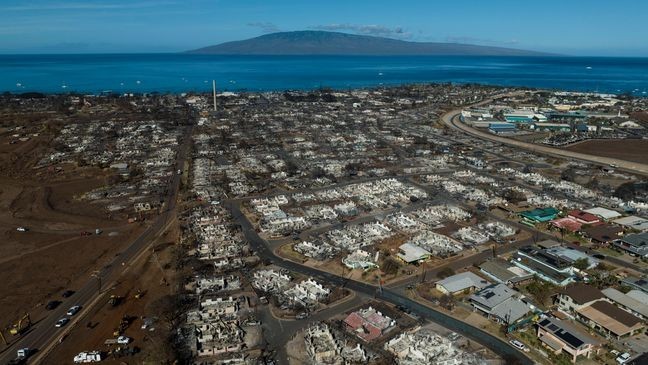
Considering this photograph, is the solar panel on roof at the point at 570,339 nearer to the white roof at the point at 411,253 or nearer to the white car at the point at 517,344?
the white car at the point at 517,344

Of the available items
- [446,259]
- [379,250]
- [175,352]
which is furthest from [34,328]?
[446,259]

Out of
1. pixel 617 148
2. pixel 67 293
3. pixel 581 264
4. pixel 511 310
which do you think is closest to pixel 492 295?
pixel 511 310

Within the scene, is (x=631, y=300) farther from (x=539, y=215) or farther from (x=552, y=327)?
(x=539, y=215)

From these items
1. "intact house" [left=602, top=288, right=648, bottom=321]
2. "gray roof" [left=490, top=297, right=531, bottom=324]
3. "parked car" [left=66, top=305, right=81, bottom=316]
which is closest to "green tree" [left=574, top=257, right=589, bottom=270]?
"intact house" [left=602, top=288, right=648, bottom=321]

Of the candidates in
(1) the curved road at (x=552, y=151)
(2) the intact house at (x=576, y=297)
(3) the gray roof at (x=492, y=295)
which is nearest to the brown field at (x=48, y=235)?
(3) the gray roof at (x=492, y=295)

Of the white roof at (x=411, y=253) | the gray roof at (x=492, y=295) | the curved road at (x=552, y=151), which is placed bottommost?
the gray roof at (x=492, y=295)

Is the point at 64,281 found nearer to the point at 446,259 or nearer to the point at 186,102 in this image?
the point at 446,259
